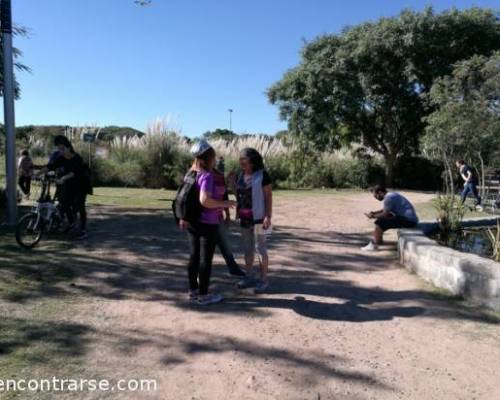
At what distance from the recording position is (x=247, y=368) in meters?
3.45

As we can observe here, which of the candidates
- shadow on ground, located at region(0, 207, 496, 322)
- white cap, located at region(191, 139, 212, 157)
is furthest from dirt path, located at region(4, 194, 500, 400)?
white cap, located at region(191, 139, 212, 157)

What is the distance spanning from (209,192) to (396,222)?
3.98 meters

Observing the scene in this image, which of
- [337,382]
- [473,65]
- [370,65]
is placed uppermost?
[370,65]

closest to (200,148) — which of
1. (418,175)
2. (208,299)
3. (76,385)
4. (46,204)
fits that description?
(208,299)

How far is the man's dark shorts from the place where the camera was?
24.3ft

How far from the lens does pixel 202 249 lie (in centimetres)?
462

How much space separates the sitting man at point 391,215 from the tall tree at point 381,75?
15412mm

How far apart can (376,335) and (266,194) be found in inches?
69.0

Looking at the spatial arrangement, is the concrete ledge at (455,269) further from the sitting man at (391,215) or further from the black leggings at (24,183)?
the black leggings at (24,183)

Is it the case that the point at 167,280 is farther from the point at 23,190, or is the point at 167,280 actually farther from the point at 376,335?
the point at 23,190

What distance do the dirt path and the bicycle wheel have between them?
808mm

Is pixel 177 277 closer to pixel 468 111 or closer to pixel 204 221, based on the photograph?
pixel 204 221

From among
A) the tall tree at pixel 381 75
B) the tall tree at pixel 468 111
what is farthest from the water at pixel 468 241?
the tall tree at pixel 381 75

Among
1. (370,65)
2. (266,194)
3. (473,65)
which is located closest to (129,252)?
(266,194)
